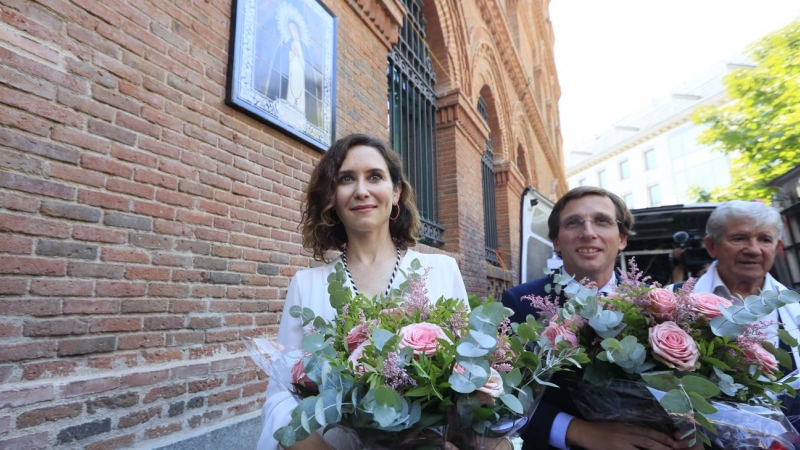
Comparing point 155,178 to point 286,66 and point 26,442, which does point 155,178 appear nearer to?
point 26,442

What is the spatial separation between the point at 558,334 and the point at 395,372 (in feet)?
1.72

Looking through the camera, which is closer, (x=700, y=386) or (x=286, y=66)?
(x=700, y=386)

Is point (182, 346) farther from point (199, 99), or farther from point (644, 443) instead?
point (644, 443)

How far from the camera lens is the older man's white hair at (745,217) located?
2.39 meters

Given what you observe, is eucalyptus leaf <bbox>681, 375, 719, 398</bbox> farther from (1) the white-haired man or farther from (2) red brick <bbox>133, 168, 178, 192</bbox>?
(2) red brick <bbox>133, 168, 178, 192</bbox>

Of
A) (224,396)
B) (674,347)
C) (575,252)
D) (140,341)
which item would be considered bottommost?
(224,396)

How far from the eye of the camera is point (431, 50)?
7430mm

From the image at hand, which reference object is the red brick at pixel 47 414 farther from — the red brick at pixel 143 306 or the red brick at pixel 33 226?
the red brick at pixel 33 226

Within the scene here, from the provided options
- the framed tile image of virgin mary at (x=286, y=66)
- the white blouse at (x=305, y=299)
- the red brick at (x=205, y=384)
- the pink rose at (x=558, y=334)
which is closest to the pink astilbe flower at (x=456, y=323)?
the pink rose at (x=558, y=334)

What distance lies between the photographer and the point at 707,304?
1.08 metres

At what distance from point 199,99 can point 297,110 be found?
96 centimetres

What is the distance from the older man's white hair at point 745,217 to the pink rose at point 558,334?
1970 mm

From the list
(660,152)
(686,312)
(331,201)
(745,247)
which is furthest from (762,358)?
(660,152)

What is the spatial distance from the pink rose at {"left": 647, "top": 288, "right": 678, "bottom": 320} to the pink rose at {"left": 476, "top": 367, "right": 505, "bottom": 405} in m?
0.54
